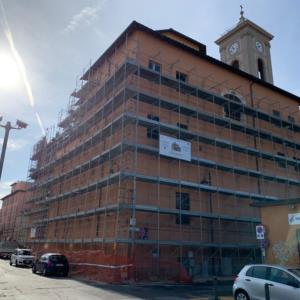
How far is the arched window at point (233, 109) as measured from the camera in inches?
983

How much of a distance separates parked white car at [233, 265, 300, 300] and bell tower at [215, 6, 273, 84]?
26608 millimetres

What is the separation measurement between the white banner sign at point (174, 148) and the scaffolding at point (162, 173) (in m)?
0.59

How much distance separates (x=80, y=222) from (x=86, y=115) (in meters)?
8.23

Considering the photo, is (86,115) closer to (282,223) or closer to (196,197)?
(196,197)

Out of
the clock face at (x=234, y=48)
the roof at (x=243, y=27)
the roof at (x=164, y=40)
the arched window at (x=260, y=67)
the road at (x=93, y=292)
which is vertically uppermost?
the roof at (x=243, y=27)

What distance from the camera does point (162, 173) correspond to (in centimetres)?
1998

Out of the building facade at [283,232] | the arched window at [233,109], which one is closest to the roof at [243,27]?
the arched window at [233,109]

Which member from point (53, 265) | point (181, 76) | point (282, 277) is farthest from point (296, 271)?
point (181, 76)

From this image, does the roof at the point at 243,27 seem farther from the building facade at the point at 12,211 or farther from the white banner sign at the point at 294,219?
the building facade at the point at 12,211

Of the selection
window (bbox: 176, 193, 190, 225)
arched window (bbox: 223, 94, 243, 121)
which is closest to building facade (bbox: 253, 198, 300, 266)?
window (bbox: 176, 193, 190, 225)

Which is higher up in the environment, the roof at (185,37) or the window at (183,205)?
the roof at (185,37)

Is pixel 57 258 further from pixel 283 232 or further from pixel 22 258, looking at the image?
pixel 283 232

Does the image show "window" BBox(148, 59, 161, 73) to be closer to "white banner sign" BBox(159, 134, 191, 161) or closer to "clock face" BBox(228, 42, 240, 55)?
"white banner sign" BBox(159, 134, 191, 161)

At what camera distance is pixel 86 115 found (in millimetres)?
26234
